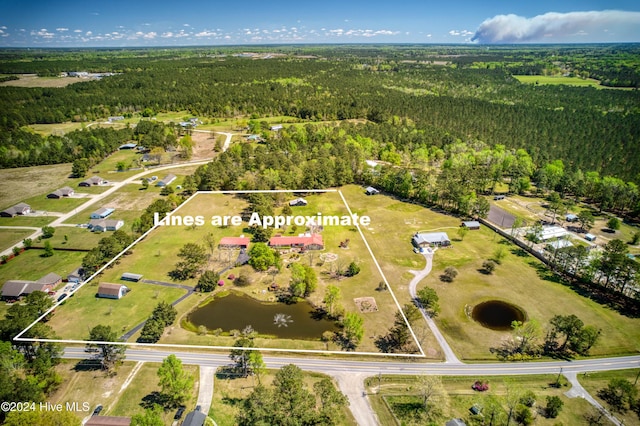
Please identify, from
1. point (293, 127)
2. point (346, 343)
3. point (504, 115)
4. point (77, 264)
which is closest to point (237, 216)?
point (77, 264)

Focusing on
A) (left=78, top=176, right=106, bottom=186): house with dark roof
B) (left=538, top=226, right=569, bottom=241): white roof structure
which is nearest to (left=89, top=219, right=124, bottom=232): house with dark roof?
(left=78, top=176, right=106, bottom=186): house with dark roof

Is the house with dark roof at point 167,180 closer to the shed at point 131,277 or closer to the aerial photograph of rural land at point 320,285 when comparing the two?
the aerial photograph of rural land at point 320,285

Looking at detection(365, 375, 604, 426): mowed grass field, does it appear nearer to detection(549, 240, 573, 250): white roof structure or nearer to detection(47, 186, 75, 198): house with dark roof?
detection(549, 240, 573, 250): white roof structure

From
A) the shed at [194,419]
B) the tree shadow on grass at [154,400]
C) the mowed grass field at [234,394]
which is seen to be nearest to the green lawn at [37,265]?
the tree shadow on grass at [154,400]

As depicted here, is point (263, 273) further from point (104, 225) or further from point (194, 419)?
point (104, 225)

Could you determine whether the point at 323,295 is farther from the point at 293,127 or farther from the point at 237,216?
the point at 293,127

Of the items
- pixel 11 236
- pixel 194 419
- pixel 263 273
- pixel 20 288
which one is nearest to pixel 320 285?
pixel 263 273
